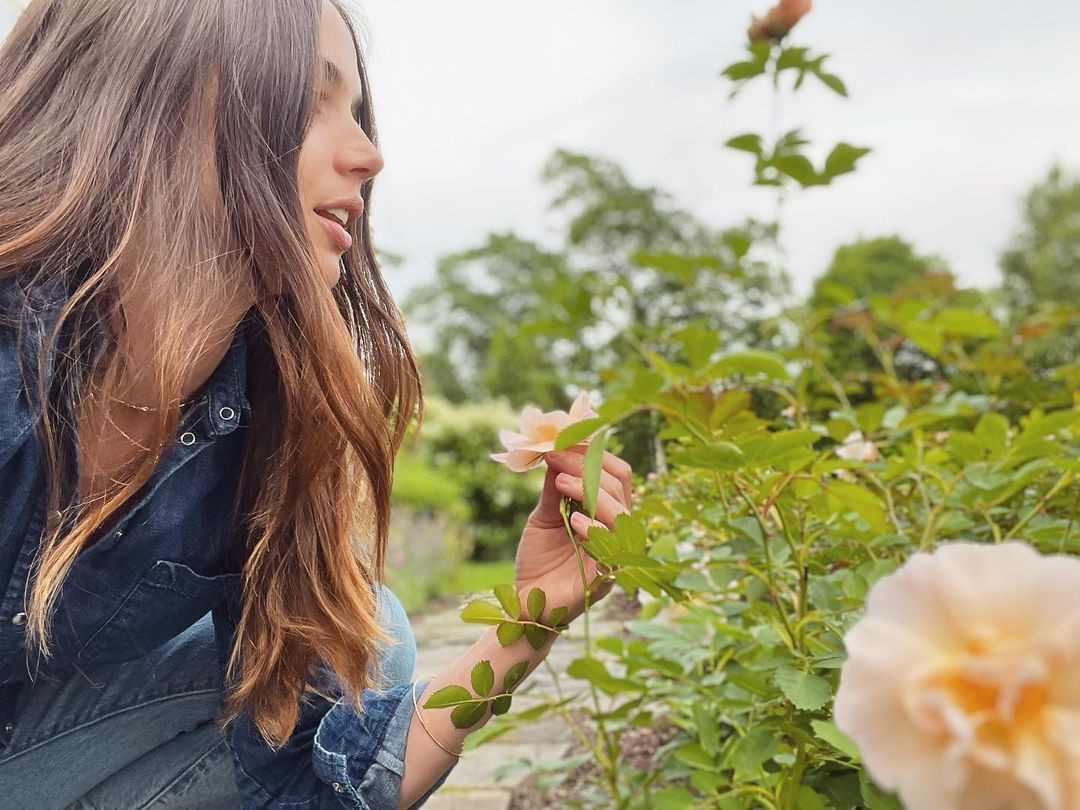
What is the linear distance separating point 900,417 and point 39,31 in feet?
3.77

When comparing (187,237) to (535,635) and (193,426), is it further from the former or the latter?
(535,635)

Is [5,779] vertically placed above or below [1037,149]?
below

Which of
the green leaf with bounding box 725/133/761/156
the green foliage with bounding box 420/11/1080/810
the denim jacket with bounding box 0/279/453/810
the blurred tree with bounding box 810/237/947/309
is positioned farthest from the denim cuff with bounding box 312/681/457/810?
the blurred tree with bounding box 810/237/947/309

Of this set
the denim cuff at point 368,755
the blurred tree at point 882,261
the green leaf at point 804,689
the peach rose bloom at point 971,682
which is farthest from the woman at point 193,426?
the blurred tree at point 882,261

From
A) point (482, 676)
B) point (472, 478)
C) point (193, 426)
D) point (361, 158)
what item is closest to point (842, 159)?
point (361, 158)

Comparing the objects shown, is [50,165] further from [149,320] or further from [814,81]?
[814,81]

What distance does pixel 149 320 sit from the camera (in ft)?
3.21

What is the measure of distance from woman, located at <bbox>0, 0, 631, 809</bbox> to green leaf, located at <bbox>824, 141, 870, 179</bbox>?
0.40 meters

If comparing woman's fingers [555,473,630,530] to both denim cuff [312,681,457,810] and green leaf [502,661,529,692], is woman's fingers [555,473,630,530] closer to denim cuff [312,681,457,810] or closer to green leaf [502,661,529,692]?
green leaf [502,661,529,692]

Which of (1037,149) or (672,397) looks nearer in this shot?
(672,397)

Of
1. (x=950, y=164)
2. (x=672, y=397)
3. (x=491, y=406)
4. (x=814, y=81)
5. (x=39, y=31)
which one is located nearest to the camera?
(x=672, y=397)

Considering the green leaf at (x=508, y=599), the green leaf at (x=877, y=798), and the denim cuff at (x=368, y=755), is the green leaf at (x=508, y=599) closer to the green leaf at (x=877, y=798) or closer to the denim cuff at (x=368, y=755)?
the green leaf at (x=877, y=798)

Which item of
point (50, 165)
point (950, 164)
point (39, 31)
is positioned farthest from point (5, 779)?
point (950, 164)

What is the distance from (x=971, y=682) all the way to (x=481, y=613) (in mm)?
461
